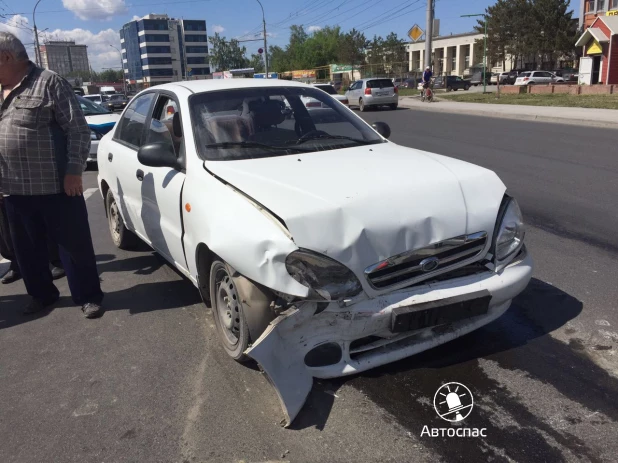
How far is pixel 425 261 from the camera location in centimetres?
295

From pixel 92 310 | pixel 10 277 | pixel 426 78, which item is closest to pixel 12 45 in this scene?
pixel 92 310

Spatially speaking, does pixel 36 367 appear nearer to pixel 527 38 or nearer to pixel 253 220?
pixel 253 220

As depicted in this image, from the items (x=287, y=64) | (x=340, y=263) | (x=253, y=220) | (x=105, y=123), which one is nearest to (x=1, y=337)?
(x=253, y=220)

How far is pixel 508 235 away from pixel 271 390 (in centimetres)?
164

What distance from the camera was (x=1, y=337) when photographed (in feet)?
13.1

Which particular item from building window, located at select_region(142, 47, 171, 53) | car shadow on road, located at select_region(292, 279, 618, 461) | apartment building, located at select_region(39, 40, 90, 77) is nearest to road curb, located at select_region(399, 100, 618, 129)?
car shadow on road, located at select_region(292, 279, 618, 461)

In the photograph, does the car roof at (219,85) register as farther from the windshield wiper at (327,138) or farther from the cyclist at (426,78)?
the cyclist at (426,78)

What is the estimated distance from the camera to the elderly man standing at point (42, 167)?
150 inches

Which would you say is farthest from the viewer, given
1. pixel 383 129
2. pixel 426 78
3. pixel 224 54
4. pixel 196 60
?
pixel 196 60

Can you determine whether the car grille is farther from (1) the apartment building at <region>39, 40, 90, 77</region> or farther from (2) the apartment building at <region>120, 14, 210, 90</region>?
(2) the apartment building at <region>120, 14, 210, 90</region>

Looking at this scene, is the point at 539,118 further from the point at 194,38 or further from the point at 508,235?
the point at 194,38

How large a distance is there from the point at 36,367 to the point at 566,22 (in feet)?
229

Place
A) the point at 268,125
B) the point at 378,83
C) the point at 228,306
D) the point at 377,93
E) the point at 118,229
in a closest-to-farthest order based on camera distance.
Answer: the point at 228,306 < the point at 268,125 < the point at 118,229 < the point at 377,93 < the point at 378,83

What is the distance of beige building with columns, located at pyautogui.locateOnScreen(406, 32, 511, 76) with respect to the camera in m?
89.9
